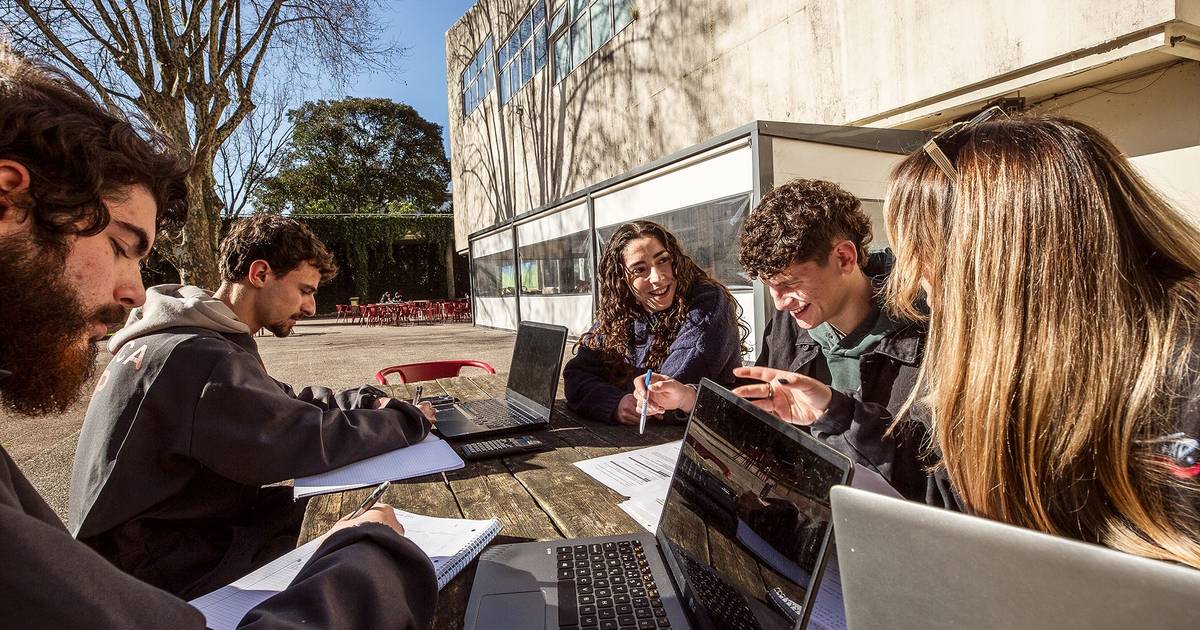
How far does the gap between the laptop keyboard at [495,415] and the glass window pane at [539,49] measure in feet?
40.2

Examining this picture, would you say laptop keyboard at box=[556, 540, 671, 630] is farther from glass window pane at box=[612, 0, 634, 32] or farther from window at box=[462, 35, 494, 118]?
window at box=[462, 35, 494, 118]

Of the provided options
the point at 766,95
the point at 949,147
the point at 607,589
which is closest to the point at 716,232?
the point at 766,95

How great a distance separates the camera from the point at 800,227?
2.12 meters

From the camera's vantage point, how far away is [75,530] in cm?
146

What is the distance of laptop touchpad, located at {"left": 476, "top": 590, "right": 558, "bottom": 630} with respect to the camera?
975mm

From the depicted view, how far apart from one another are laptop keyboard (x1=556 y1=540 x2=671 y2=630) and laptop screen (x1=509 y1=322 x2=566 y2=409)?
1085mm

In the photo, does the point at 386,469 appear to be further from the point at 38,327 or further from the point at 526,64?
the point at 526,64

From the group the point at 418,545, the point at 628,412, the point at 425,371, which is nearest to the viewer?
the point at 418,545

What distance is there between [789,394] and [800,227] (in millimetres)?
731

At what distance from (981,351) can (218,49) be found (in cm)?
1046

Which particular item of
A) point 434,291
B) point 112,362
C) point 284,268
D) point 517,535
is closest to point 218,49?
point 284,268

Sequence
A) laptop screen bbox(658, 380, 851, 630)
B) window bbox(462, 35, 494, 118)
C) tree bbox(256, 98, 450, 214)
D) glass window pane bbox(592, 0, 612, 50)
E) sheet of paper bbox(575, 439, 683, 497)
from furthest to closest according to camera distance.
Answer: tree bbox(256, 98, 450, 214), window bbox(462, 35, 494, 118), glass window pane bbox(592, 0, 612, 50), sheet of paper bbox(575, 439, 683, 497), laptop screen bbox(658, 380, 851, 630)

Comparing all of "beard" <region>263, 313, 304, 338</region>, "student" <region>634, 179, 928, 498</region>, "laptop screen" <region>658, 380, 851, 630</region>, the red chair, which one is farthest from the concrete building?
the red chair

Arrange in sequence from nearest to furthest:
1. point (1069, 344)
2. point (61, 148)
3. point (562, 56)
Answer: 1. point (1069, 344)
2. point (61, 148)
3. point (562, 56)
